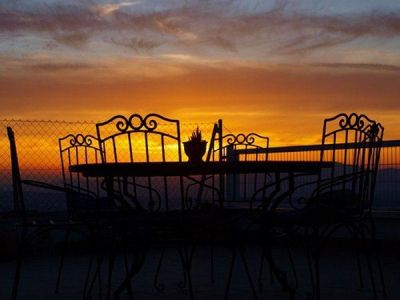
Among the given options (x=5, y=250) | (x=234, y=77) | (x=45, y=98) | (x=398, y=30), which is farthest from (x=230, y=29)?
(x=5, y=250)

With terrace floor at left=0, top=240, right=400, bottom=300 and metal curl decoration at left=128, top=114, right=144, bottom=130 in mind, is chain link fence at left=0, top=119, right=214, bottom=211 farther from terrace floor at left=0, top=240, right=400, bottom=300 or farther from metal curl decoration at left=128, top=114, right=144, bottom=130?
metal curl decoration at left=128, top=114, right=144, bottom=130

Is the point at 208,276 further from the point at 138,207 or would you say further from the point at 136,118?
the point at 136,118

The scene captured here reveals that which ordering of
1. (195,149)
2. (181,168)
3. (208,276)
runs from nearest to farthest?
(181,168) < (195,149) < (208,276)

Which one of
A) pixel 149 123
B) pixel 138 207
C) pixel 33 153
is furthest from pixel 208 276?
pixel 33 153

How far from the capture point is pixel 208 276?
5254mm

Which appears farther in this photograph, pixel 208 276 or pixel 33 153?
pixel 33 153

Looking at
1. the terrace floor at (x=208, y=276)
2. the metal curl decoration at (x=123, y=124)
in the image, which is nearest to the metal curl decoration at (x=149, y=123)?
the metal curl decoration at (x=123, y=124)

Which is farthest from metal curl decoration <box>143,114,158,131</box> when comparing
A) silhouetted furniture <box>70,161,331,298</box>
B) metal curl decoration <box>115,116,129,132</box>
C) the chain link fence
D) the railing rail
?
the railing rail

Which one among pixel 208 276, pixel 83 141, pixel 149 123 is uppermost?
pixel 149 123

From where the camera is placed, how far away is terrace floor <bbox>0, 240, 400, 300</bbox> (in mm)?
4398

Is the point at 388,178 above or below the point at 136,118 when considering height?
below

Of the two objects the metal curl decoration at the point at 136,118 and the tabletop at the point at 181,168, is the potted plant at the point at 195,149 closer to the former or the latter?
the tabletop at the point at 181,168

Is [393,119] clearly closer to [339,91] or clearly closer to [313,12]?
[339,91]

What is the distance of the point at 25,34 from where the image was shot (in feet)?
27.5
